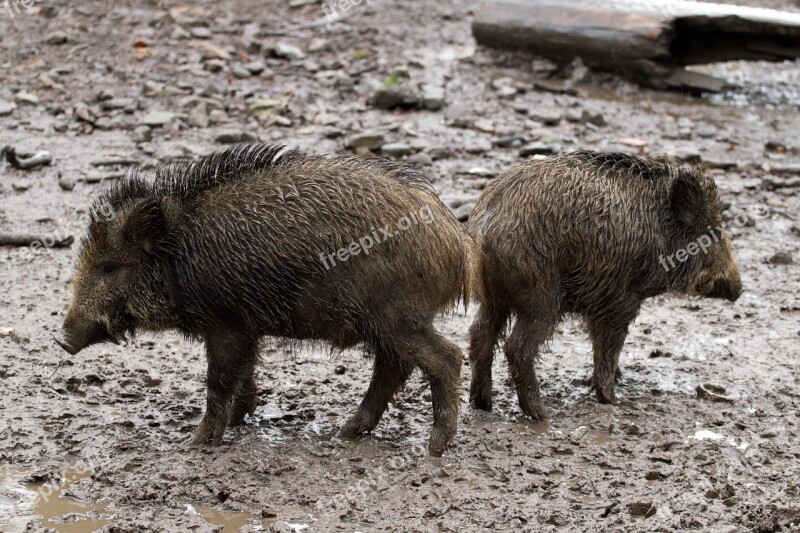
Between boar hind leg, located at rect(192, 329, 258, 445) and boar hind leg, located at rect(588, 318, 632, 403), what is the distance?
215cm

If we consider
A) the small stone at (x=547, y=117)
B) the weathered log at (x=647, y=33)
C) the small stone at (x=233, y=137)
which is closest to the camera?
the small stone at (x=233, y=137)

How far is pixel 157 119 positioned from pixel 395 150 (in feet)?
8.68

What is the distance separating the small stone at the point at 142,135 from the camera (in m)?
10.9

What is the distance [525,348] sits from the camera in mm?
6344

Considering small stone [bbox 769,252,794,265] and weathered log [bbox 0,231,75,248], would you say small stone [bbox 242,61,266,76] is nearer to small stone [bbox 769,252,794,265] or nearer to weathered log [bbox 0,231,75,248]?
weathered log [bbox 0,231,75,248]

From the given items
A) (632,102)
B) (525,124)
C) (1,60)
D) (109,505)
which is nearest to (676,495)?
(109,505)

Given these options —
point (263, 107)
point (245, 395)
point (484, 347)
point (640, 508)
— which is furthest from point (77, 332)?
point (263, 107)

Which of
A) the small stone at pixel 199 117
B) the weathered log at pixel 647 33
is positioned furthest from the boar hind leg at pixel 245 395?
the weathered log at pixel 647 33

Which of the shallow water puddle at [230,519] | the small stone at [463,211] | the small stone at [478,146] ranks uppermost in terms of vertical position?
the small stone at [478,146]

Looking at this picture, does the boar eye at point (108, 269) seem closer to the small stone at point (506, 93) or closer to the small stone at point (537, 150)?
the small stone at point (537, 150)

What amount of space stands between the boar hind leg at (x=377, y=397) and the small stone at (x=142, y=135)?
5.59 metres

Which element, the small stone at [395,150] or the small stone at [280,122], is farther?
the small stone at [280,122]

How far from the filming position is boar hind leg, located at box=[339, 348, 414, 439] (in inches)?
242

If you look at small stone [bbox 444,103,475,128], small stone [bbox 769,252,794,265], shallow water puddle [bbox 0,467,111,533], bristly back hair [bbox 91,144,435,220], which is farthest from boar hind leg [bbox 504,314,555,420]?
small stone [bbox 444,103,475,128]
